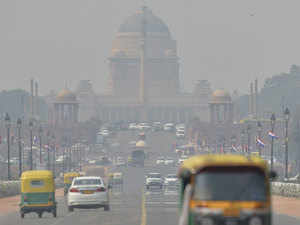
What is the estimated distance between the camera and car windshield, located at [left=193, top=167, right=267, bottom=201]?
750 inches

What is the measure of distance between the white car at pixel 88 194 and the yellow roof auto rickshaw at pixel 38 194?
109 centimetres

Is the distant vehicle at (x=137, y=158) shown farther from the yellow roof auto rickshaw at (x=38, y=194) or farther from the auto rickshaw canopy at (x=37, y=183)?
the yellow roof auto rickshaw at (x=38, y=194)

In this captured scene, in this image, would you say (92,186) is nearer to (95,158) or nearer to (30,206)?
(30,206)

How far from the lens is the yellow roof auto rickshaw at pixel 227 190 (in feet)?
61.3

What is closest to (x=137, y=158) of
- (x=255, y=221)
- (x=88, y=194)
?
(x=88, y=194)

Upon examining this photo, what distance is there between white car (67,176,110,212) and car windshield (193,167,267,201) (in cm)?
2546

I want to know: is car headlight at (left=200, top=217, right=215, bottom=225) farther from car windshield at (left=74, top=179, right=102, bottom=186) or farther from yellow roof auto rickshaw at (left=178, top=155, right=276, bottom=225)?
car windshield at (left=74, top=179, right=102, bottom=186)

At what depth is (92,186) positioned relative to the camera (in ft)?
146

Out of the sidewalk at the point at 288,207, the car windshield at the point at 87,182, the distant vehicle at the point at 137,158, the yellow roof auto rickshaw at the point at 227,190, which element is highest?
the yellow roof auto rickshaw at the point at 227,190

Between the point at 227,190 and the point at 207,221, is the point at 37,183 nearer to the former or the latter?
the point at 227,190

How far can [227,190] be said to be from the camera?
752 inches

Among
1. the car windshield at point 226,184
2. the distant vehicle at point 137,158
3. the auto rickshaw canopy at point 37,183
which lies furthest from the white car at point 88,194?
the distant vehicle at point 137,158

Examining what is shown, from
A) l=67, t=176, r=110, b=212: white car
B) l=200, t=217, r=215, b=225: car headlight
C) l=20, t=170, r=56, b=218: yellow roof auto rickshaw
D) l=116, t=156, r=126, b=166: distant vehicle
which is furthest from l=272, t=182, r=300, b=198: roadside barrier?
l=116, t=156, r=126, b=166: distant vehicle

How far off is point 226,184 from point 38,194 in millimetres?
25355
